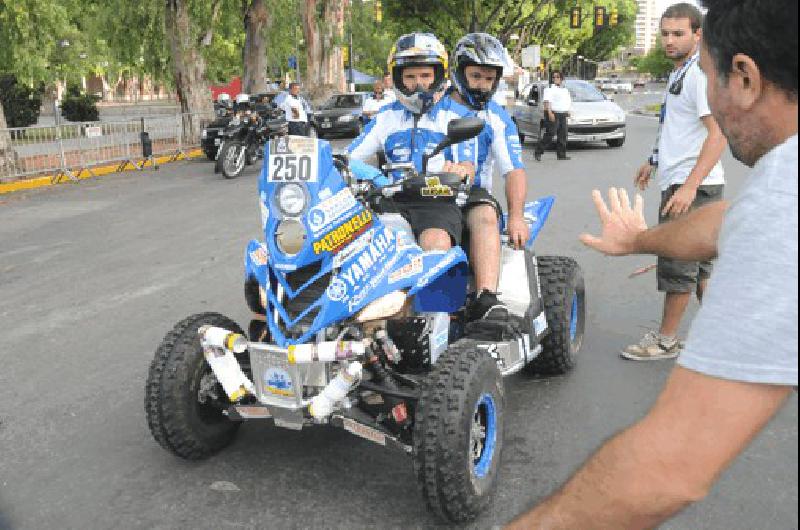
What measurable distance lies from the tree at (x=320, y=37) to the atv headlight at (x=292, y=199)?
88.4ft

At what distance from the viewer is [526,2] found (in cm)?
4678

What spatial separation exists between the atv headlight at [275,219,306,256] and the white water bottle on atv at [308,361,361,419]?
1.73 feet

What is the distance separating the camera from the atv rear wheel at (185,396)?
3377 millimetres

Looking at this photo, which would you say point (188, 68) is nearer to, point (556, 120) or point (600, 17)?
point (556, 120)

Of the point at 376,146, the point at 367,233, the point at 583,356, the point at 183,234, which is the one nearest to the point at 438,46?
the point at 376,146

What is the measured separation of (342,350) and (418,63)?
2039mm

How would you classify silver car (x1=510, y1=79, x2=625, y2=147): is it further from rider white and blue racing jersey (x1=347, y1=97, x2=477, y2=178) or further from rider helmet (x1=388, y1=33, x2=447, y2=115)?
rider helmet (x1=388, y1=33, x2=447, y2=115)

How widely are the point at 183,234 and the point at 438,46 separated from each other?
5.63 metres

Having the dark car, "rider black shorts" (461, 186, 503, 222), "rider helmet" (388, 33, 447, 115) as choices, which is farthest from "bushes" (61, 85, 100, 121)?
"rider black shorts" (461, 186, 503, 222)

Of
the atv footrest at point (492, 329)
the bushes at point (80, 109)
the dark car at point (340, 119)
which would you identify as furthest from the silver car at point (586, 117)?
the bushes at point (80, 109)

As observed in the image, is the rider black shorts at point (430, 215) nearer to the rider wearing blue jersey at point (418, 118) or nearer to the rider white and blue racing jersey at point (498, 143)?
the rider wearing blue jersey at point (418, 118)

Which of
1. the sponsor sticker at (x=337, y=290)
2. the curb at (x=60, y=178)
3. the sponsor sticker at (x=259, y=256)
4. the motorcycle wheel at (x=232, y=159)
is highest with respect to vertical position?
the sponsor sticker at (x=259, y=256)

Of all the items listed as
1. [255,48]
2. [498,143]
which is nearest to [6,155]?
[255,48]

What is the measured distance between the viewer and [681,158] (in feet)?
15.9
